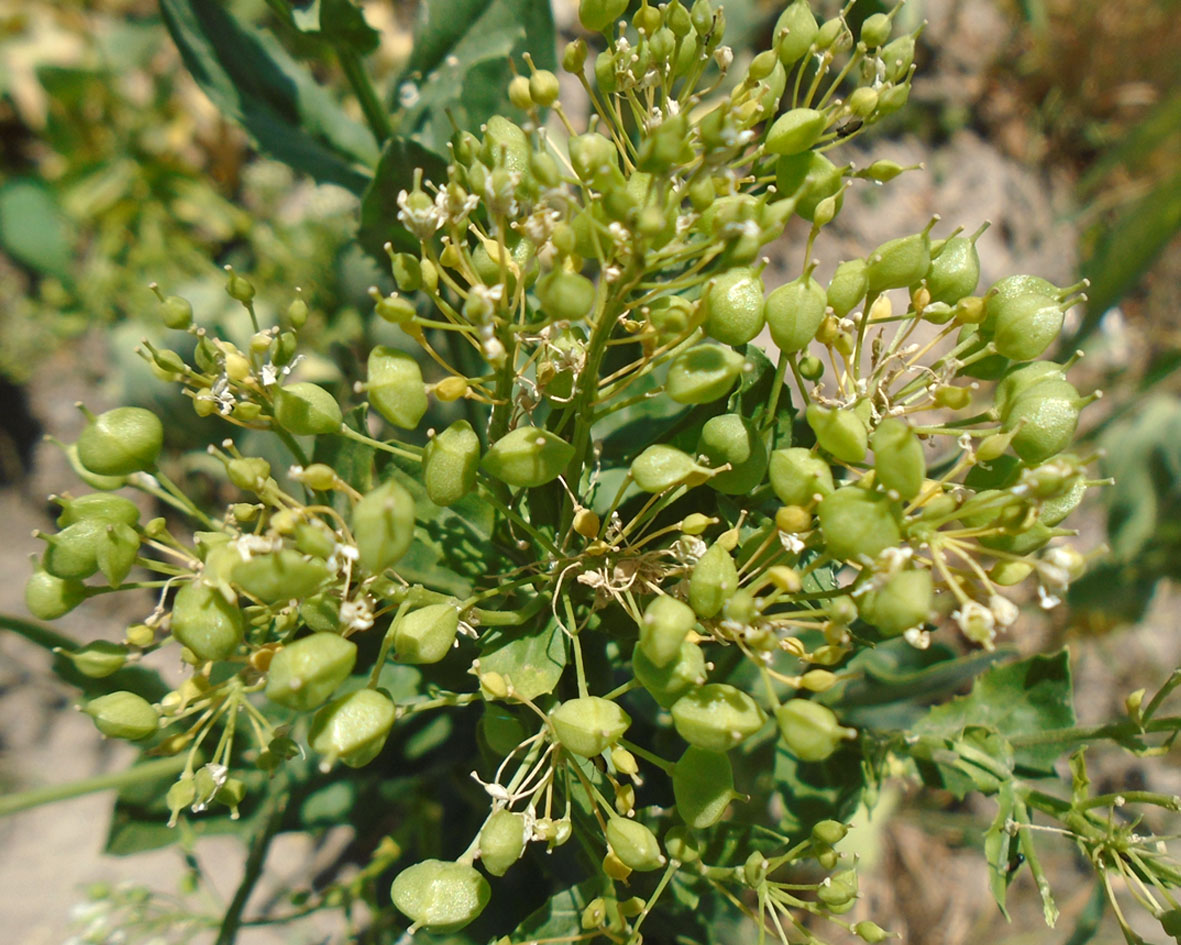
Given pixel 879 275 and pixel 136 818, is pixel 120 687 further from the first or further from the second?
pixel 879 275

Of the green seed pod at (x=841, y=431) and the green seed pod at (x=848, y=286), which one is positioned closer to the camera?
the green seed pod at (x=841, y=431)

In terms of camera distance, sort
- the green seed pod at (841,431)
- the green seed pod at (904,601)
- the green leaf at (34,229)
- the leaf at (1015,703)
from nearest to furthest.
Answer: the green seed pod at (904,601) < the green seed pod at (841,431) < the leaf at (1015,703) < the green leaf at (34,229)

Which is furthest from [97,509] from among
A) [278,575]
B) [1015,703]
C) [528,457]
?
[1015,703]

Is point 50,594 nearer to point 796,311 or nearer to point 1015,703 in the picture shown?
point 796,311

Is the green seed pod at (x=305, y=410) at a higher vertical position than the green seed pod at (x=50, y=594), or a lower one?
higher

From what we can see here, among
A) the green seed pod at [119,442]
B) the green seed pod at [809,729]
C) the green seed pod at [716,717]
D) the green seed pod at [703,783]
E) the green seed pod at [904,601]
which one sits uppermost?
the green seed pod at [119,442]

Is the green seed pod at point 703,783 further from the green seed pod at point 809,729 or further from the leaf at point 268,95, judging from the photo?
the leaf at point 268,95

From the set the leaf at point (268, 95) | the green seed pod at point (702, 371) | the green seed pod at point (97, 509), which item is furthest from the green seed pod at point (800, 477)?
the leaf at point (268, 95)
